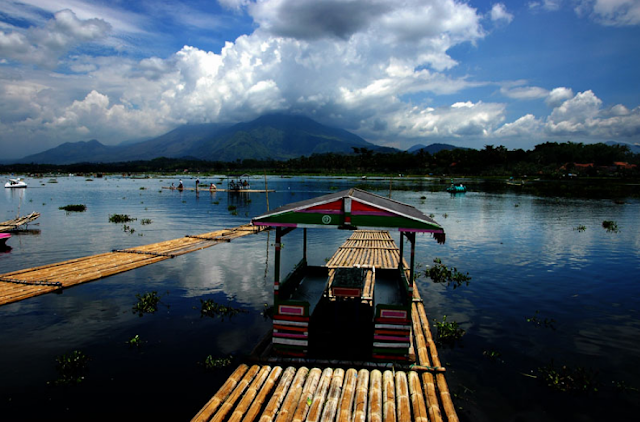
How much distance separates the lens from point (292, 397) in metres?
8.40

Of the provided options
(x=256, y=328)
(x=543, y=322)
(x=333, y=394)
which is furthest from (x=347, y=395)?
(x=543, y=322)

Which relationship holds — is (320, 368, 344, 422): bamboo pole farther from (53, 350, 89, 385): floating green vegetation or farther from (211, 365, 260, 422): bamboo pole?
(53, 350, 89, 385): floating green vegetation

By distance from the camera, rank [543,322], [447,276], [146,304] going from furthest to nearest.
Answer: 1. [447,276]
2. [146,304]
3. [543,322]

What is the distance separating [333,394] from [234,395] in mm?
2307

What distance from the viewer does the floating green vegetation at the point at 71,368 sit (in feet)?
32.7

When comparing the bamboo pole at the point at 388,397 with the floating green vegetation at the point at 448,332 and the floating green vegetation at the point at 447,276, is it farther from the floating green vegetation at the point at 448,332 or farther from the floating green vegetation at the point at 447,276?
the floating green vegetation at the point at 447,276

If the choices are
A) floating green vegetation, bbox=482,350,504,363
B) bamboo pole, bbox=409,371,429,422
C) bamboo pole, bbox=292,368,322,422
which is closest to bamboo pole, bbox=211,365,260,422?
bamboo pole, bbox=292,368,322,422

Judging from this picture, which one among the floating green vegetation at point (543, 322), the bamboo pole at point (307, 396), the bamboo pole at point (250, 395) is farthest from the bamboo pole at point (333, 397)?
the floating green vegetation at point (543, 322)

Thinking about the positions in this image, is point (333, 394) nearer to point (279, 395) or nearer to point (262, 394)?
point (279, 395)

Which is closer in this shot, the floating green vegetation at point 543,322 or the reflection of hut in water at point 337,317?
the reflection of hut in water at point 337,317

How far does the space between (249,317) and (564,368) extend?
35.2ft

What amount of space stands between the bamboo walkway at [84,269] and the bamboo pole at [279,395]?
13022 millimetres

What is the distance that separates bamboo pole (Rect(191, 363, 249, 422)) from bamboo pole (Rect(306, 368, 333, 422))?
208 centimetres

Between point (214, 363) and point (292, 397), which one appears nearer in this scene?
point (292, 397)
